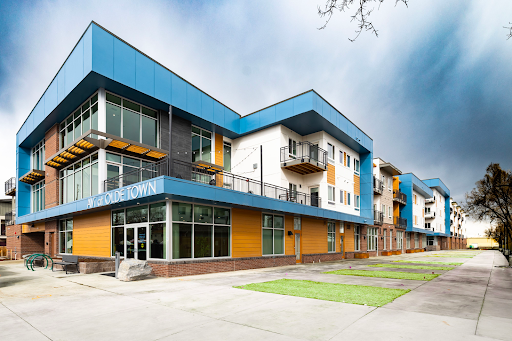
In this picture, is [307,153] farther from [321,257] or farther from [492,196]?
[492,196]

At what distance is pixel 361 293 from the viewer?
9.82 meters

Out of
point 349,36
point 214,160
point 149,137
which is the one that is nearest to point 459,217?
point 214,160

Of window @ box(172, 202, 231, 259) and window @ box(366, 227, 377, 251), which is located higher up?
window @ box(172, 202, 231, 259)

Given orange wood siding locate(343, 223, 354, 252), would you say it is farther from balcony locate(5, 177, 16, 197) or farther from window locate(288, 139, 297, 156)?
balcony locate(5, 177, 16, 197)

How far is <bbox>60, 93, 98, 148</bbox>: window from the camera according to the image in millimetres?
17736

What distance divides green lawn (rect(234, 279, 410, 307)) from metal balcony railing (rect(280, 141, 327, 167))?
523 inches

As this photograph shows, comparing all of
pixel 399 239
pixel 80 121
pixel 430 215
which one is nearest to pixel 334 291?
pixel 80 121

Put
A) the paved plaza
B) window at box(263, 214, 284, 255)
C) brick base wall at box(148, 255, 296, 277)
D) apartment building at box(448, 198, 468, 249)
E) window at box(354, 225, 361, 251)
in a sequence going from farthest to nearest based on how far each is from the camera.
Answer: apartment building at box(448, 198, 468, 249) < window at box(354, 225, 361, 251) < window at box(263, 214, 284, 255) < brick base wall at box(148, 255, 296, 277) < the paved plaza

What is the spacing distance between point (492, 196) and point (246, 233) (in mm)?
25492

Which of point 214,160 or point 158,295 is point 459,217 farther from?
point 158,295

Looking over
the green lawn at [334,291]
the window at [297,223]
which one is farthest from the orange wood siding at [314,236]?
the green lawn at [334,291]

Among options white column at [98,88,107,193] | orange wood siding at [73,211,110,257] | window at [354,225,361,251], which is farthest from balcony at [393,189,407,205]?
white column at [98,88,107,193]

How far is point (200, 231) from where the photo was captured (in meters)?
16.2

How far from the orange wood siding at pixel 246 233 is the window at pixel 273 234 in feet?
2.36
